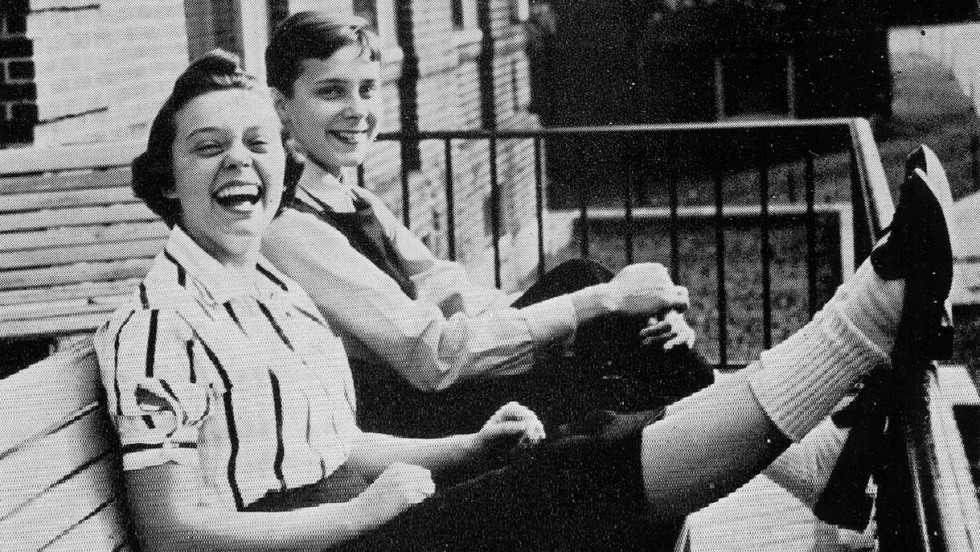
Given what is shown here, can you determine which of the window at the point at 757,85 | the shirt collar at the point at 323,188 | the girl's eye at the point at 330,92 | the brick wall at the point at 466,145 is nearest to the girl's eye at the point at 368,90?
the girl's eye at the point at 330,92

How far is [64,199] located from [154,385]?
1667 millimetres

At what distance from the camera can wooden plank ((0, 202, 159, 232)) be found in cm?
302

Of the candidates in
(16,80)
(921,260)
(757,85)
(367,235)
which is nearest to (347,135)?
(367,235)

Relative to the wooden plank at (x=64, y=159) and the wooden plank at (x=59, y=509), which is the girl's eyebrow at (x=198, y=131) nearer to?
the wooden plank at (x=59, y=509)

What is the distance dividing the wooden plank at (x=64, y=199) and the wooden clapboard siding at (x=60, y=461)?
150cm

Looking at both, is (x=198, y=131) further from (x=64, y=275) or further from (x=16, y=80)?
(x=16, y=80)

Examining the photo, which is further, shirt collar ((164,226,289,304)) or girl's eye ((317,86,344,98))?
girl's eye ((317,86,344,98))

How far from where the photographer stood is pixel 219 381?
1.56 metres

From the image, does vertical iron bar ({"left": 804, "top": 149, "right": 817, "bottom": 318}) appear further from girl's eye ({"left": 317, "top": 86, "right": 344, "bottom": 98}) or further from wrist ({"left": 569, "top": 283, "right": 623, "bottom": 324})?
girl's eye ({"left": 317, "top": 86, "right": 344, "bottom": 98})

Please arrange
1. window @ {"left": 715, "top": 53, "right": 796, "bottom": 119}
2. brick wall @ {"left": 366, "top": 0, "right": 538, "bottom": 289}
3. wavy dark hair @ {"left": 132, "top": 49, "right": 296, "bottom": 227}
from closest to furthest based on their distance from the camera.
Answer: wavy dark hair @ {"left": 132, "top": 49, "right": 296, "bottom": 227} < brick wall @ {"left": 366, "top": 0, "right": 538, "bottom": 289} < window @ {"left": 715, "top": 53, "right": 796, "bottom": 119}

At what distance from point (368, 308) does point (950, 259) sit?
0.93m

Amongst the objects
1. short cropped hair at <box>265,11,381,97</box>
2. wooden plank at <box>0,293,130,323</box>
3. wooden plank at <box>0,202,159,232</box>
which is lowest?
wooden plank at <box>0,293,130,323</box>

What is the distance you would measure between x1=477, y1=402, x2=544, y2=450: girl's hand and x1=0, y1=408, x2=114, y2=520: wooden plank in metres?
0.51

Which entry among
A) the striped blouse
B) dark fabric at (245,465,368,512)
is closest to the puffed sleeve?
the striped blouse
